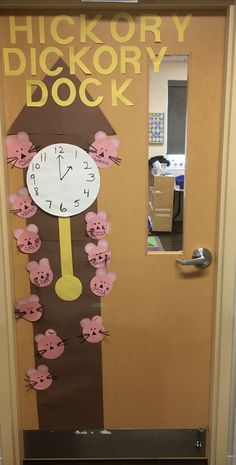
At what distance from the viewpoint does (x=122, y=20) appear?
1555 mm

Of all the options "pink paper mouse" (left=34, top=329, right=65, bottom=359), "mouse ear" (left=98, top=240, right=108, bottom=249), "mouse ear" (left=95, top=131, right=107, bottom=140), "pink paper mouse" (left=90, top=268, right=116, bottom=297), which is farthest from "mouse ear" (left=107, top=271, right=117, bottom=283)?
"mouse ear" (left=95, top=131, right=107, bottom=140)

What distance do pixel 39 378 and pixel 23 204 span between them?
78cm

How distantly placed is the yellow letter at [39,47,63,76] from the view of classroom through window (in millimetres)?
357

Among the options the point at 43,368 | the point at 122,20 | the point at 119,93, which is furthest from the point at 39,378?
the point at 122,20

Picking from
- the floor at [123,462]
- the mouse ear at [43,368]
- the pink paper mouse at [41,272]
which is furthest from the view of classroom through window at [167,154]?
the floor at [123,462]

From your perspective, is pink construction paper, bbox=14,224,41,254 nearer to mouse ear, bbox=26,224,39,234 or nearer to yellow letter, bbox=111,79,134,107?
mouse ear, bbox=26,224,39,234

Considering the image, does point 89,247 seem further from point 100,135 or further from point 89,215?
point 100,135

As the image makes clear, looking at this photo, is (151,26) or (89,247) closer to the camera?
(151,26)

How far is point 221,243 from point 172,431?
0.92 metres

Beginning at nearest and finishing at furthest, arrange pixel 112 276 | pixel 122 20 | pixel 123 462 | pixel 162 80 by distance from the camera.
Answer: pixel 122 20
pixel 162 80
pixel 112 276
pixel 123 462

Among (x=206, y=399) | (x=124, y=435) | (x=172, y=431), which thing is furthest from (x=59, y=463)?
(x=206, y=399)

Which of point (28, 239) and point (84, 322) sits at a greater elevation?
point (28, 239)

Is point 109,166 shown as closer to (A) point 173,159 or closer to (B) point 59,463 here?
(A) point 173,159

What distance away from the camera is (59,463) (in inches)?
75.2
